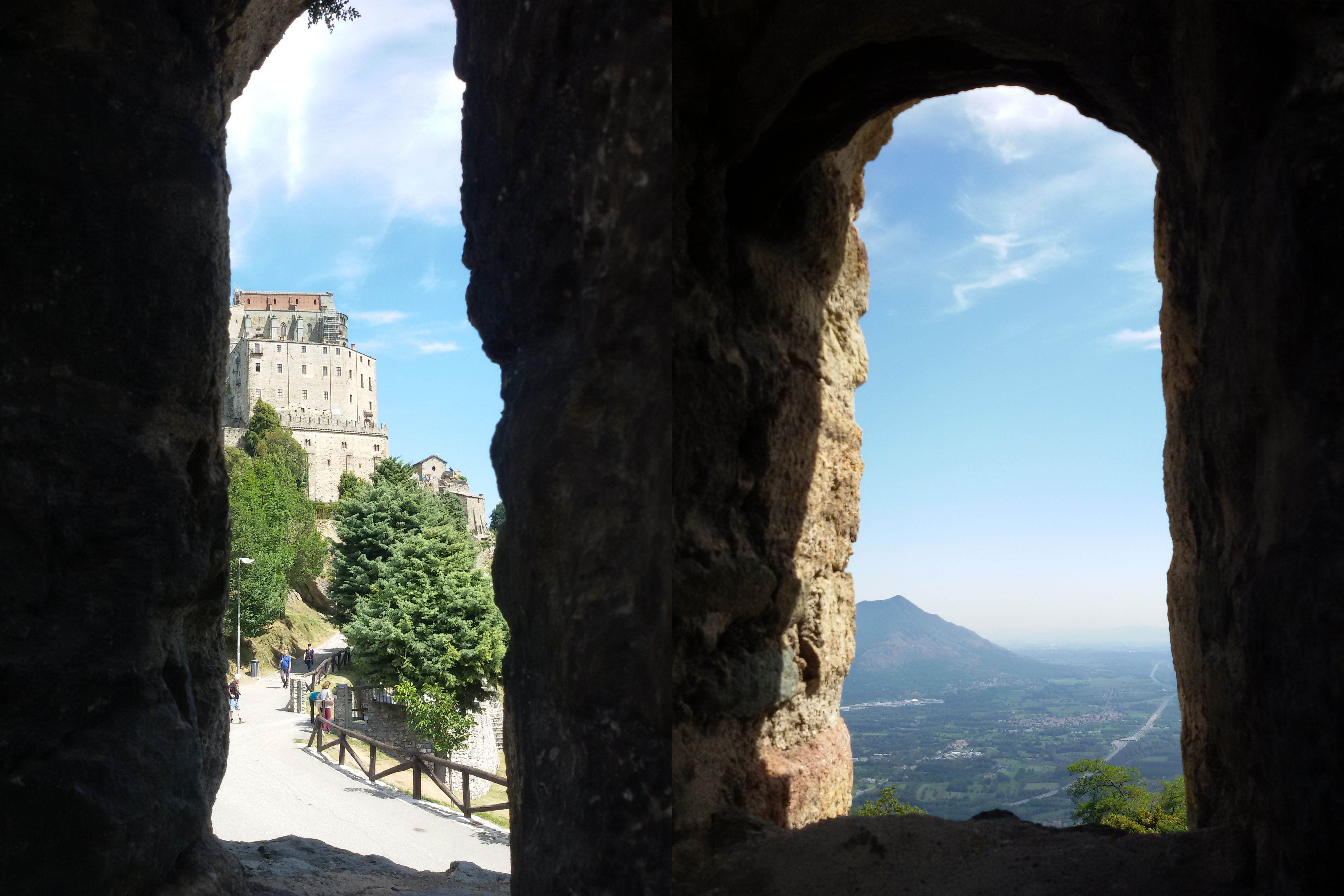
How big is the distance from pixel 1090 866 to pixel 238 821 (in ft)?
35.5

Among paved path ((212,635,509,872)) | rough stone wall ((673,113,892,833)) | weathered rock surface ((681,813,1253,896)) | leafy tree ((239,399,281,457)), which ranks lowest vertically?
paved path ((212,635,509,872))

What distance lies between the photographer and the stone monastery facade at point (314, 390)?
6281 centimetres

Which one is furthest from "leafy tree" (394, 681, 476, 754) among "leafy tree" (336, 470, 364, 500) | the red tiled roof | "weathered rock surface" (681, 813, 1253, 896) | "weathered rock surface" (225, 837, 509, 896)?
the red tiled roof

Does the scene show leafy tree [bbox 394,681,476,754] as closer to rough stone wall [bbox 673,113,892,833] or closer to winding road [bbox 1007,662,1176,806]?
winding road [bbox 1007,662,1176,806]

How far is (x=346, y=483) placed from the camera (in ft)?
164

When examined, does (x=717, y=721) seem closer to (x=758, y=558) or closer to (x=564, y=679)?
(x=758, y=558)

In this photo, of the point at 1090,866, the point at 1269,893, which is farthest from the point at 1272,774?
the point at 1090,866

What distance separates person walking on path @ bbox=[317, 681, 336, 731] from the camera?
18.6m

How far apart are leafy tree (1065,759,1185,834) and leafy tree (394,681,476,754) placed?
39.8 feet

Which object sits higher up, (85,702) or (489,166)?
(489,166)

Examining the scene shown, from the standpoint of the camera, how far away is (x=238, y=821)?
37.4ft

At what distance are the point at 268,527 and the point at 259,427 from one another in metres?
20.1

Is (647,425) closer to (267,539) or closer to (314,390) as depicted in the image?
(267,539)

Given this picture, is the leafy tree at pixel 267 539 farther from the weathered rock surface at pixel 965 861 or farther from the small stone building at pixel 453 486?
the weathered rock surface at pixel 965 861
